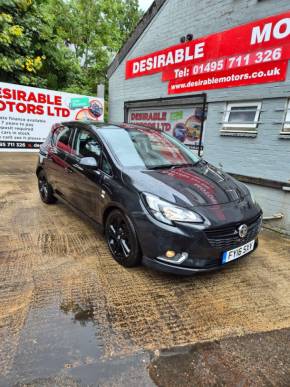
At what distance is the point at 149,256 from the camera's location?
2.64 meters

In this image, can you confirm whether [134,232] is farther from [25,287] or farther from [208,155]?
[208,155]

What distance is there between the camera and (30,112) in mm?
9547

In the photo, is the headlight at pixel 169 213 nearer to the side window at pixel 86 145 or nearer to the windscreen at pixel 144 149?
the windscreen at pixel 144 149

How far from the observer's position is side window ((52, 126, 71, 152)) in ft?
13.7

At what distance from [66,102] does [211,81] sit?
20.9 ft

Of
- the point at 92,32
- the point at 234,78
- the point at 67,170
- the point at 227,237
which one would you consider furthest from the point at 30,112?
the point at 92,32

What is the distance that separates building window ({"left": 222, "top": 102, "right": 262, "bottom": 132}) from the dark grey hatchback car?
78.0 inches

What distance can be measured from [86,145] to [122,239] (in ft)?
5.00

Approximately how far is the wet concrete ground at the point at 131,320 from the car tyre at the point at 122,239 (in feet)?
0.46

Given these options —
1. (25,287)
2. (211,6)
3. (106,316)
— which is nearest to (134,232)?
(106,316)

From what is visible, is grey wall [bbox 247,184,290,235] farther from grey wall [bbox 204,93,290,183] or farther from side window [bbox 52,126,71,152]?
side window [bbox 52,126,71,152]

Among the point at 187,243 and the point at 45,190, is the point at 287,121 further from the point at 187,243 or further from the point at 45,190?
the point at 45,190

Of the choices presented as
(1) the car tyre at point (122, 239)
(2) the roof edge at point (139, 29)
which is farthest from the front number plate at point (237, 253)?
(2) the roof edge at point (139, 29)

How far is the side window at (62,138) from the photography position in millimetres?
4186
